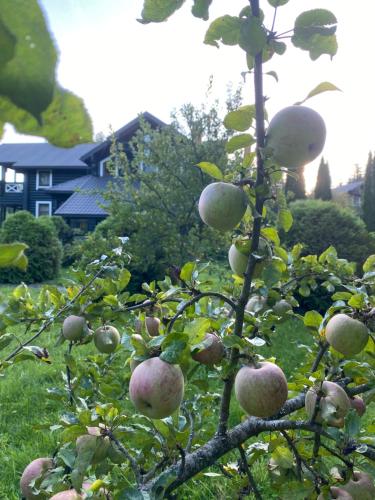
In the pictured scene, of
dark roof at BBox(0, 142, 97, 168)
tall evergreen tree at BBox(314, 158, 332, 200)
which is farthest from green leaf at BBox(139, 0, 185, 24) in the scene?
tall evergreen tree at BBox(314, 158, 332, 200)

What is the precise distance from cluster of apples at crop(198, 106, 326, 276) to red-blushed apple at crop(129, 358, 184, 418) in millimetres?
361

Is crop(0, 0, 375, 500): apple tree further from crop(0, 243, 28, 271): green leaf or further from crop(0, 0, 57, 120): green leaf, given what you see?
crop(0, 0, 57, 120): green leaf

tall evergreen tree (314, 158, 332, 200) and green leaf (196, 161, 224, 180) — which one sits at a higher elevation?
tall evergreen tree (314, 158, 332, 200)

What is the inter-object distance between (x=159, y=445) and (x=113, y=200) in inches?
217

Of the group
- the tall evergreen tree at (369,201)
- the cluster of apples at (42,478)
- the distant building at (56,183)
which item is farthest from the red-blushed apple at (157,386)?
the tall evergreen tree at (369,201)

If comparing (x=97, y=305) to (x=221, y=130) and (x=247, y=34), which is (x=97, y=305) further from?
(x=221, y=130)

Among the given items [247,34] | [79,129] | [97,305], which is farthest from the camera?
[97,305]

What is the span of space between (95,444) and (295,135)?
86cm

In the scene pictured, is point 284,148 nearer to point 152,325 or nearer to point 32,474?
point 152,325

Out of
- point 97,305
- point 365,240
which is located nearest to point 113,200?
point 365,240

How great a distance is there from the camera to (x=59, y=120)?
0.23 meters

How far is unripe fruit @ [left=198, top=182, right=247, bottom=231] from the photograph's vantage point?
41.1 inches

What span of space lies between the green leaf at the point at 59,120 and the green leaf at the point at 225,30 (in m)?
0.82

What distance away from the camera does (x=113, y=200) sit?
6531 mm
